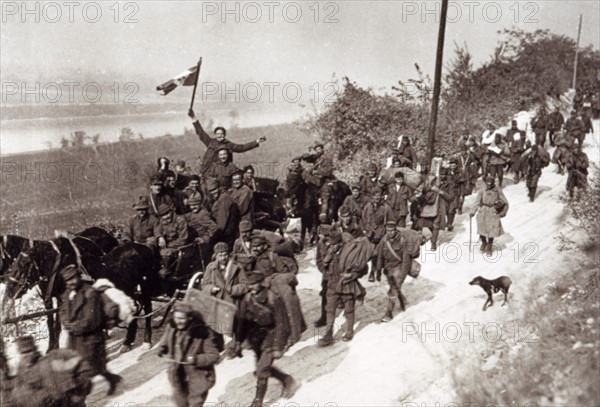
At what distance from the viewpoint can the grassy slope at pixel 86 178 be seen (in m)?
24.2

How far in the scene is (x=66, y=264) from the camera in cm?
873

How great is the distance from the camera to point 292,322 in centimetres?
771

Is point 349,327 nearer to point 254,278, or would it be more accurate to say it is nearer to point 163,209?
point 254,278

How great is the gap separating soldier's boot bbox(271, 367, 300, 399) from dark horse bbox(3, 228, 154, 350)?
270 centimetres

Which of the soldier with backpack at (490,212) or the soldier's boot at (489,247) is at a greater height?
the soldier with backpack at (490,212)

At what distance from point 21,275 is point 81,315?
1801 millimetres

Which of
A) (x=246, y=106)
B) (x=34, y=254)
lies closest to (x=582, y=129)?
(x=34, y=254)

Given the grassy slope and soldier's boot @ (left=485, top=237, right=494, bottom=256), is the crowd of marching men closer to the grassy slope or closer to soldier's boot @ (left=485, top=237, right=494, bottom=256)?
soldier's boot @ (left=485, top=237, right=494, bottom=256)

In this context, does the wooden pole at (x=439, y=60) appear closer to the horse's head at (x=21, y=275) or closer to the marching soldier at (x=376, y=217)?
the marching soldier at (x=376, y=217)

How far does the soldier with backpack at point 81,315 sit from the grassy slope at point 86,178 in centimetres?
1172

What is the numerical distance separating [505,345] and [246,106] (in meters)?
58.8

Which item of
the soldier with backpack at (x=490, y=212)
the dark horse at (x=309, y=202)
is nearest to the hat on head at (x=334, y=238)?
the dark horse at (x=309, y=202)

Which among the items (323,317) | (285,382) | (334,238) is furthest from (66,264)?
(323,317)

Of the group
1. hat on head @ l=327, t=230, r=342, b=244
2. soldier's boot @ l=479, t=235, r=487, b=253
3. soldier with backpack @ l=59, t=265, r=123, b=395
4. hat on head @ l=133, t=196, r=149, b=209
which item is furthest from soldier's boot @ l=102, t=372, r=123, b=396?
soldier's boot @ l=479, t=235, r=487, b=253
